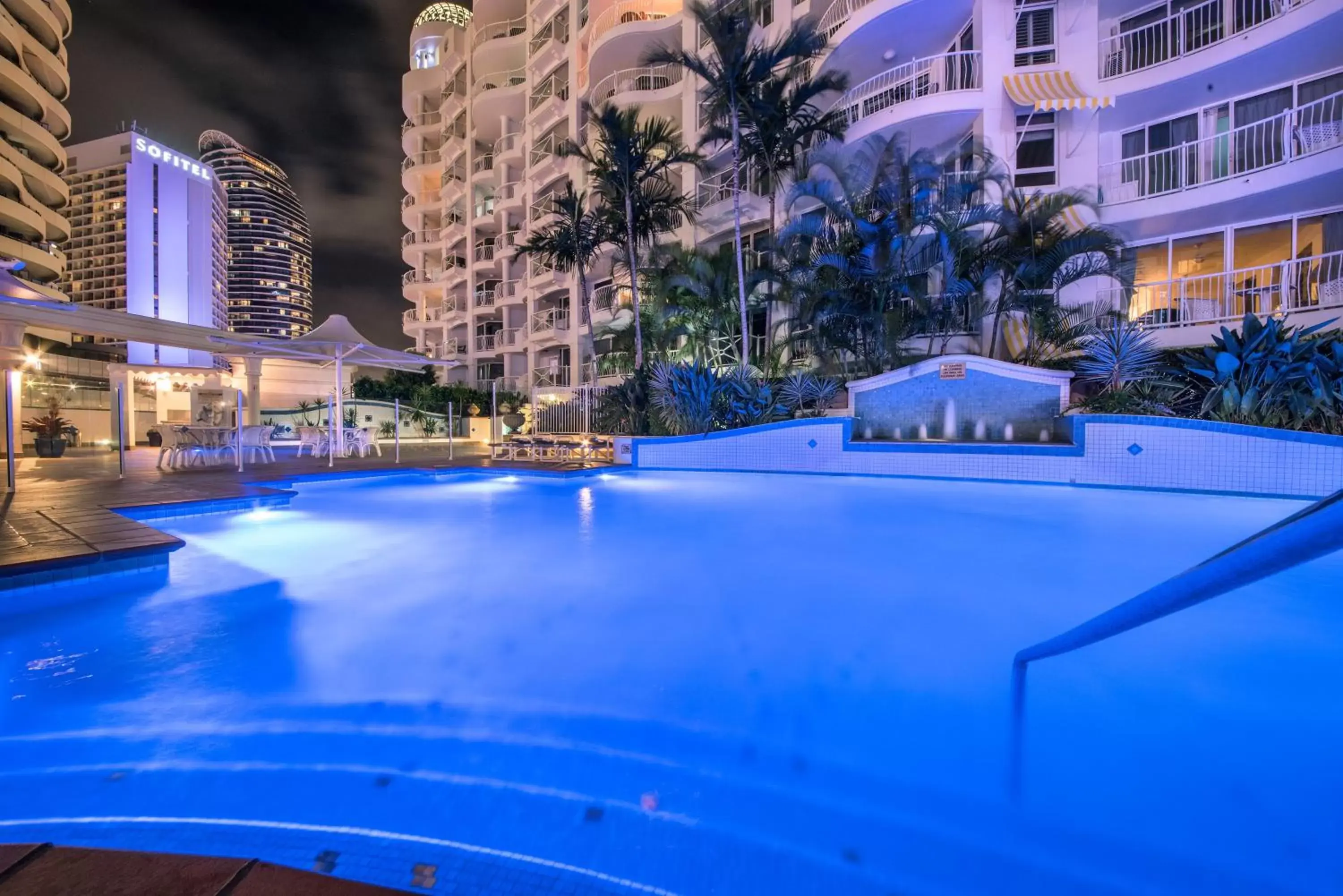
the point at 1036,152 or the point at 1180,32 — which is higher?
the point at 1180,32

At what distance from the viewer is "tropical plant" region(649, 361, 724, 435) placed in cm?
1305

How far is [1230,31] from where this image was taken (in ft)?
39.6

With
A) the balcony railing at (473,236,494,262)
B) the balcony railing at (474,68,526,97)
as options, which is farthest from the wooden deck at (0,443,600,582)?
the balcony railing at (474,68,526,97)

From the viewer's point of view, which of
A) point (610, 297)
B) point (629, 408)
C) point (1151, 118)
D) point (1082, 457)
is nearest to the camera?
point (1082, 457)

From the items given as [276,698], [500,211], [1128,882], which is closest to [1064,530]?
[1128,882]

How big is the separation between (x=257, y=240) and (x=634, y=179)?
14488 cm

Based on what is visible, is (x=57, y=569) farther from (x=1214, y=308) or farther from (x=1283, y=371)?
(x=1214, y=308)

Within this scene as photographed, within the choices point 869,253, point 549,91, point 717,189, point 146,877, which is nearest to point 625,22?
point 549,91

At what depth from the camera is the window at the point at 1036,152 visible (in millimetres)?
13734

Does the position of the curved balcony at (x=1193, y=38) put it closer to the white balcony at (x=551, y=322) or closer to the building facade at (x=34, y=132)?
the white balcony at (x=551, y=322)

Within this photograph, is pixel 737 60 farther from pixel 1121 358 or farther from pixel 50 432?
pixel 50 432

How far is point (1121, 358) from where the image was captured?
10.2 m

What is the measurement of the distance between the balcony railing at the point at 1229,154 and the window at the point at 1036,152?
1.12 metres

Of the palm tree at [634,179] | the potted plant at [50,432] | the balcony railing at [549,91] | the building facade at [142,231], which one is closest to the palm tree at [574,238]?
the palm tree at [634,179]
